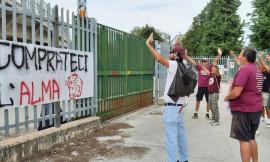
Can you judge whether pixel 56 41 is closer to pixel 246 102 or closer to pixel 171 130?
pixel 171 130

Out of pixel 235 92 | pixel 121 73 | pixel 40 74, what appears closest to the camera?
pixel 235 92

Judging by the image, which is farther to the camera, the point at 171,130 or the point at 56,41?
the point at 56,41

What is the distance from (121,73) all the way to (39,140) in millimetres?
4923

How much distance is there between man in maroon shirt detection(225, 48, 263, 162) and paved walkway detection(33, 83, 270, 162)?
117cm

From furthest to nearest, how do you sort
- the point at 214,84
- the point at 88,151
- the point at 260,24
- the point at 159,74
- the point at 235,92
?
the point at 260,24 < the point at 159,74 < the point at 214,84 < the point at 88,151 < the point at 235,92

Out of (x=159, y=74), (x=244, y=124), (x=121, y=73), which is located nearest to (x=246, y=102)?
(x=244, y=124)

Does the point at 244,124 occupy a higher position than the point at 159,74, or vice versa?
the point at 159,74

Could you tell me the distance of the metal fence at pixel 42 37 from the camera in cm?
602

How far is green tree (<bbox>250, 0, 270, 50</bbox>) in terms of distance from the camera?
29.1m

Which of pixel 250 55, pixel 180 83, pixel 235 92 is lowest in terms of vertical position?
pixel 235 92

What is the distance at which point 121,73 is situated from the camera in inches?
437

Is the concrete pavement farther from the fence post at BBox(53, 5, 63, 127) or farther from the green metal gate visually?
the fence post at BBox(53, 5, 63, 127)

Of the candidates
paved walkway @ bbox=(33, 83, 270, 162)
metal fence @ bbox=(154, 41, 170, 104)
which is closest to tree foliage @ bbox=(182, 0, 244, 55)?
metal fence @ bbox=(154, 41, 170, 104)

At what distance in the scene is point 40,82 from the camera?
6.68 meters
